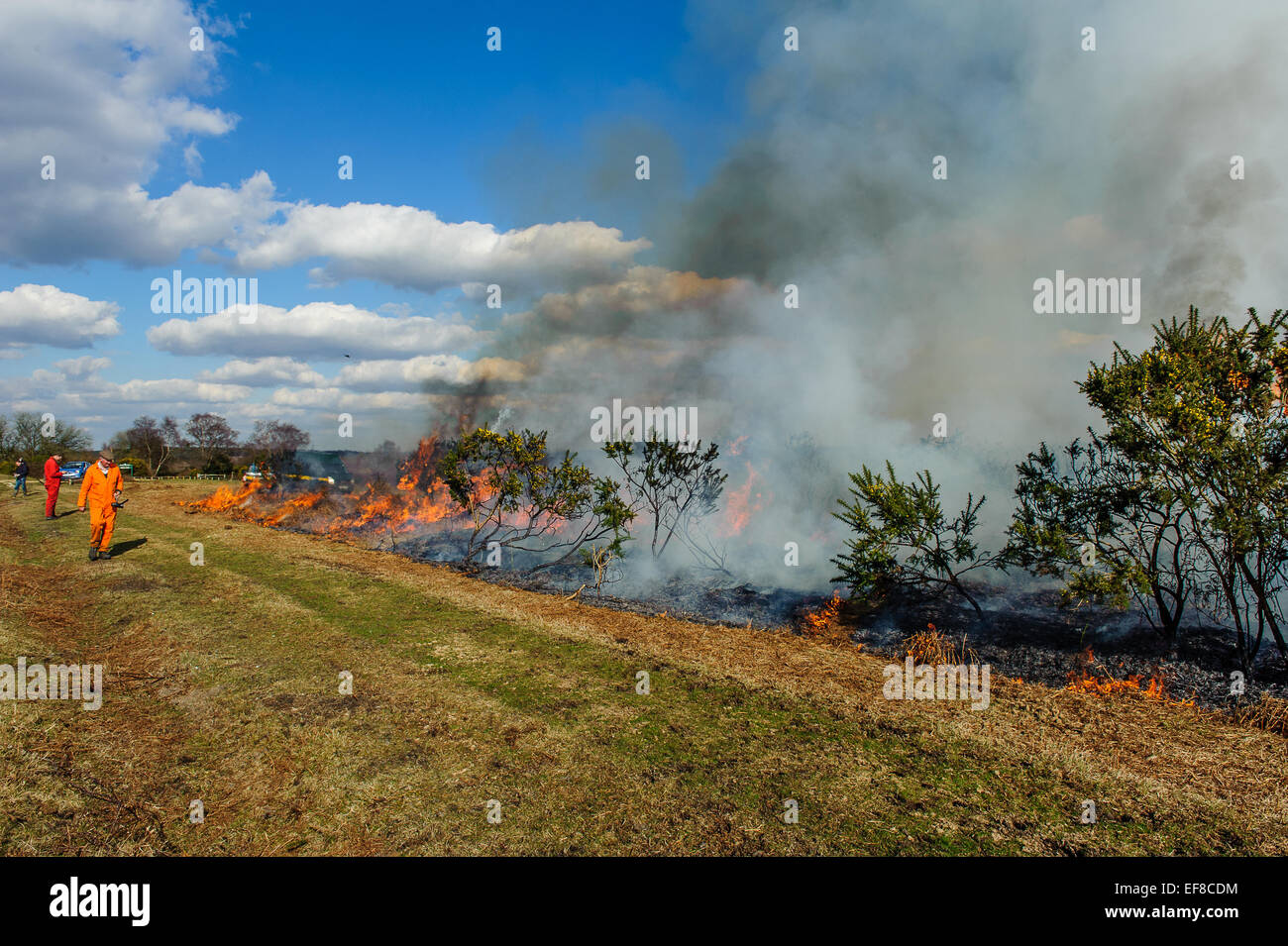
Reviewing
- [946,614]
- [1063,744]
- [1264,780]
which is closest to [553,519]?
[946,614]

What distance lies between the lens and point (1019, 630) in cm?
941

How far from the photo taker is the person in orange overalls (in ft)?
39.4

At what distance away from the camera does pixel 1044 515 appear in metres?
9.23

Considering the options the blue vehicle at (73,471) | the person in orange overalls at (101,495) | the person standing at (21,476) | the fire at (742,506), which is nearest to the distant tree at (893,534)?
the fire at (742,506)

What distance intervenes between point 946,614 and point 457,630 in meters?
8.05

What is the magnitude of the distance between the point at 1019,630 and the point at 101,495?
1692 cm

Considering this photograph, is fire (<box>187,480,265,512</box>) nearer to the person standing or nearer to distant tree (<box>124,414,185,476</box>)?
the person standing

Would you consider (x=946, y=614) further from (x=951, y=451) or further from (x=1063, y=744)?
(x=951, y=451)

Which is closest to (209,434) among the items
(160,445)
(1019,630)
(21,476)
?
(160,445)

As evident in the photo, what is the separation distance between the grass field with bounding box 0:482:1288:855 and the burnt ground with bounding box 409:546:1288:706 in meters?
0.91

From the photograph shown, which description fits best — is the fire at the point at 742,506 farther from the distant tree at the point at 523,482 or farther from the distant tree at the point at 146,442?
the distant tree at the point at 146,442

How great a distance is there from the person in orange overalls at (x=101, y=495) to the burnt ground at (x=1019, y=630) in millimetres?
7904
